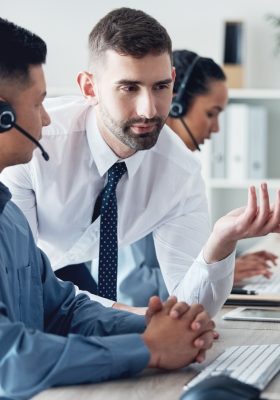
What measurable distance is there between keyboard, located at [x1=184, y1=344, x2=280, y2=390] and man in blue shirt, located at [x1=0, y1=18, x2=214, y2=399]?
4 centimetres

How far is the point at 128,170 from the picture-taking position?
2039 millimetres

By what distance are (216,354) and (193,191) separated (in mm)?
782

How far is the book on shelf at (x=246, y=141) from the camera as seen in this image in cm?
371

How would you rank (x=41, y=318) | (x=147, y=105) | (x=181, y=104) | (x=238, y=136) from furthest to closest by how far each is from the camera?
(x=238, y=136) → (x=181, y=104) → (x=147, y=105) → (x=41, y=318)

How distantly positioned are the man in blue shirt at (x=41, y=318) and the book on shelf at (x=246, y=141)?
222 centimetres

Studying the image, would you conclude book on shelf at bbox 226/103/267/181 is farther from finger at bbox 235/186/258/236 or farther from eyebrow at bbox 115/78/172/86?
finger at bbox 235/186/258/236

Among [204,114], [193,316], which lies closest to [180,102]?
[204,114]

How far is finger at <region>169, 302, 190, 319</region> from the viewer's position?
Answer: 1.32 metres

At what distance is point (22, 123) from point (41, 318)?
15.0 inches

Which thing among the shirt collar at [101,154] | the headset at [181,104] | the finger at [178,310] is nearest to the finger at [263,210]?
the finger at [178,310]

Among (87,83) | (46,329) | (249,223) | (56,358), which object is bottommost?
(46,329)

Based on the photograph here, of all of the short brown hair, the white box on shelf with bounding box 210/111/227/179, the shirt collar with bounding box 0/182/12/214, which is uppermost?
the short brown hair

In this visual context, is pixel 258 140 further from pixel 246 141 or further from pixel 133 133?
pixel 133 133

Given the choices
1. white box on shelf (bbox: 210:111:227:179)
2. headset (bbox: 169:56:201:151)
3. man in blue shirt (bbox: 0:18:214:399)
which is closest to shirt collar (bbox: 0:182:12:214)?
man in blue shirt (bbox: 0:18:214:399)
